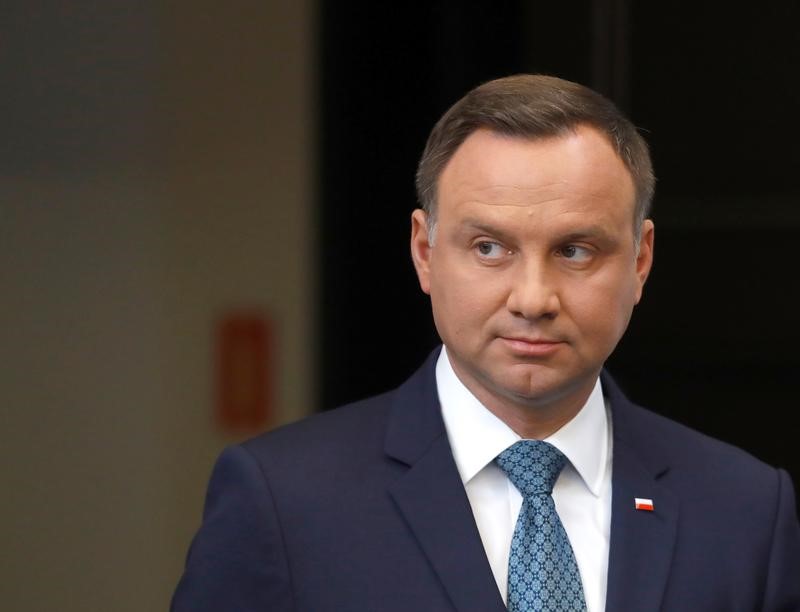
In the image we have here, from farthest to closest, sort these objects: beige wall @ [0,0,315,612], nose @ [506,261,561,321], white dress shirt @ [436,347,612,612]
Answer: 1. beige wall @ [0,0,315,612]
2. white dress shirt @ [436,347,612,612]
3. nose @ [506,261,561,321]

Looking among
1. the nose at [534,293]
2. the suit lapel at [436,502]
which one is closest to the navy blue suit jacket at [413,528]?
the suit lapel at [436,502]

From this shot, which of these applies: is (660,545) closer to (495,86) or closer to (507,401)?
(507,401)

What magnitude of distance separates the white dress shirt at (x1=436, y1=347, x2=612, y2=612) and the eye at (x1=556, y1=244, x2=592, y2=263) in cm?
26

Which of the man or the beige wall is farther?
the beige wall

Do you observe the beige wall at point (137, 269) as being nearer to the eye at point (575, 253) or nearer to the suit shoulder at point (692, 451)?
the suit shoulder at point (692, 451)

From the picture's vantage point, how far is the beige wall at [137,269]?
486cm

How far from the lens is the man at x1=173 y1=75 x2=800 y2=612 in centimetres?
222

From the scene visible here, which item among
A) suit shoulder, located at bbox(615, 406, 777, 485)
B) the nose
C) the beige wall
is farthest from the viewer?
the beige wall

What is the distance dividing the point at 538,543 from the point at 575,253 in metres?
0.40

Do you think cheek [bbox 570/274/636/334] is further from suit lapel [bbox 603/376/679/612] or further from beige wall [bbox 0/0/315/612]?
beige wall [bbox 0/0/315/612]

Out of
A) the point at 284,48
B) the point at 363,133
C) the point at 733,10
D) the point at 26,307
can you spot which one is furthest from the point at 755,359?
the point at 26,307

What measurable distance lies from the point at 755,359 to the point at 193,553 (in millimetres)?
2419

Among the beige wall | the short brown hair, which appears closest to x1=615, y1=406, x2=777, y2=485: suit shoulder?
the short brown hair

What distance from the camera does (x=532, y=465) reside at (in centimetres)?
232
